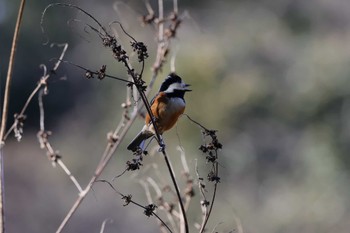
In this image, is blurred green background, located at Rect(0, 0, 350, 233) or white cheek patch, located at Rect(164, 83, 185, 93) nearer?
white cheek patch, located at Rect(164, 83, 185, 93)

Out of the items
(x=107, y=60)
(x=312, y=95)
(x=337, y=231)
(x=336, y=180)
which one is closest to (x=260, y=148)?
(x=312, y=95)

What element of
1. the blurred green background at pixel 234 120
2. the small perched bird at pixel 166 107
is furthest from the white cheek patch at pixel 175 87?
the blurred green background at pixel 234 120

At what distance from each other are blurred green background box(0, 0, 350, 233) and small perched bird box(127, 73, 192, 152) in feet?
13.0

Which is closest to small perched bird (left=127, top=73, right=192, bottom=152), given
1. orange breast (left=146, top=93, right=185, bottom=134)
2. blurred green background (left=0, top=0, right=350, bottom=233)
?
orange breast (left=146, top=93, right=185, bottom=134)

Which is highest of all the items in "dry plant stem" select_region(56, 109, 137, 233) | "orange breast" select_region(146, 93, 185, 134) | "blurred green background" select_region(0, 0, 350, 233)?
"blurred green background" select_region(0, 0, 350, 233)

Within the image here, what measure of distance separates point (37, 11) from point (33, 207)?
16.4 feet

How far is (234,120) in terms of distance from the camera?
1108 cm

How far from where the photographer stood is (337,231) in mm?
7781

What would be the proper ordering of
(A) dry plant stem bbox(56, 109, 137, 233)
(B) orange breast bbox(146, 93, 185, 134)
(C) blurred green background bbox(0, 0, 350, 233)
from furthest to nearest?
(C) blurred green background bbox(0, 0, 350, 233), (B) orange breast bbox(146, 93, 185, 134), (A) dry plant stem bbox(56, 109, 137, 233)

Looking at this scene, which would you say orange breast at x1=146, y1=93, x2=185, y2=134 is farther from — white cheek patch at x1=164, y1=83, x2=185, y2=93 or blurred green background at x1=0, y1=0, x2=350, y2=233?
blurred green background at x1=0, y1=0, x2=350, y2=233

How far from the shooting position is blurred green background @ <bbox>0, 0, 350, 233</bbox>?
9.13 m

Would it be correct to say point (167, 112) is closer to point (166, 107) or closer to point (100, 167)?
point (166, 107)

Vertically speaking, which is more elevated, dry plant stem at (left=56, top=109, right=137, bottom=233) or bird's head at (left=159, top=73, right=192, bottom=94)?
bird's head at (left=159, top=73, right=192, bottom=94)

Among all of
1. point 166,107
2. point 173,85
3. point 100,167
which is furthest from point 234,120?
point 100,167
